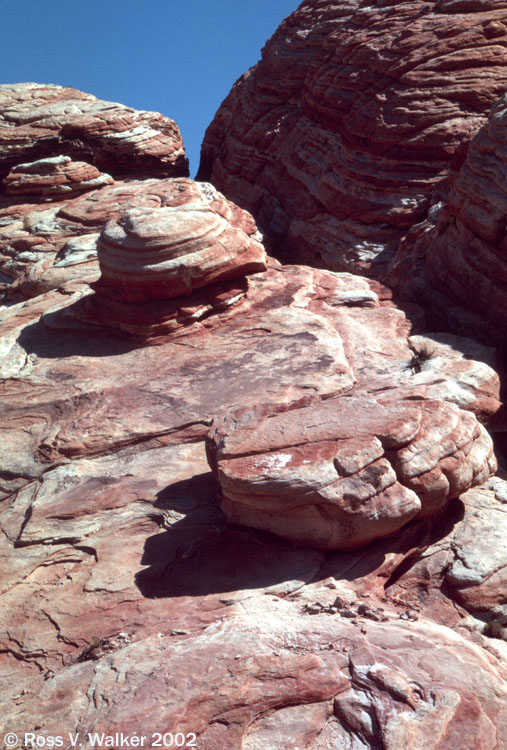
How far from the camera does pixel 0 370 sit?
34.1 feet

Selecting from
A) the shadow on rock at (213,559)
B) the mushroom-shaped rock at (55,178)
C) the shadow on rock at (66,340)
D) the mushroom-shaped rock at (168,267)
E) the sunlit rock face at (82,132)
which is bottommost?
the shadow on rock at (213,559)

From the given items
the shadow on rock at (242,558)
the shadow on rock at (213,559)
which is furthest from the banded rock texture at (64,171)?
the shadow on rock at (242,558)

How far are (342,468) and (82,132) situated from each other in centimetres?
1738

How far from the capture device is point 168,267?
10.5 metres

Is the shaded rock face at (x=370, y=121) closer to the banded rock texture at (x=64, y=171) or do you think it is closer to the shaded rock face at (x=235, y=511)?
the banded rock texture at (x=64, y=171)

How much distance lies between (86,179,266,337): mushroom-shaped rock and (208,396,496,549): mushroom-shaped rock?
4.13 metres

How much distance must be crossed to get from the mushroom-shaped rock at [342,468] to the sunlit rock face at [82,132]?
1586cm

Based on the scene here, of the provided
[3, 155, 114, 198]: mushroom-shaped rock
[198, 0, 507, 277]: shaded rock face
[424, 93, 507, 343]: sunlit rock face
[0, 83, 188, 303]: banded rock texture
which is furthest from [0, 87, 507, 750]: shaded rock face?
[3, 155, 114, 198]: mushroom-shaped rock

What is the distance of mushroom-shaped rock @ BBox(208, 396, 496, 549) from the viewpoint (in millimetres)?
6309

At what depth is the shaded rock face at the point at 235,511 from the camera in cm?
493

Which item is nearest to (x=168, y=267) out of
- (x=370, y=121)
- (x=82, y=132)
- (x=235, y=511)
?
(x=235, y=511)

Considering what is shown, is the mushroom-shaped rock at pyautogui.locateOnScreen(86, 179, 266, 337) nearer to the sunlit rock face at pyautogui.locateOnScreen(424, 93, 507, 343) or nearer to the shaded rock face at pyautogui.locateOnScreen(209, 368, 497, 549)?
the sunlit rock face at pyautogui.locateOnScreen(424, 93, 507, 343)

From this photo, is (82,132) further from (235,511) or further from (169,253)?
(235,511)

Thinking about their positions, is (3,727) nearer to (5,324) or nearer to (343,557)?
(343,557)
